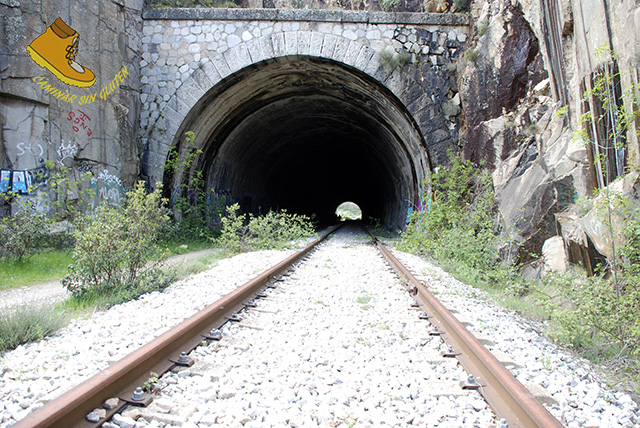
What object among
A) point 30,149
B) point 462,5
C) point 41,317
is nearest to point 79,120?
point 30,149

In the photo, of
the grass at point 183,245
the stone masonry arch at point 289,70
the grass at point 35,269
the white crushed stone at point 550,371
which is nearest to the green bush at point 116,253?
the grass at point 35,269

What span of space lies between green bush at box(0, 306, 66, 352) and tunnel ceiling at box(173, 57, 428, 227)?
7.88 metres

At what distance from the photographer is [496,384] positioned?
2246mm

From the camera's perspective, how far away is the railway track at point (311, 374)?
6.50ft

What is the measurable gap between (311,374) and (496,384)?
3.44ft

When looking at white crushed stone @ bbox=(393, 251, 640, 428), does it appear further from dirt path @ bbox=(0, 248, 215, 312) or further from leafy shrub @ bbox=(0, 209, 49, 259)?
leafy shrub @ bbox=(0, 209, 49, 259)

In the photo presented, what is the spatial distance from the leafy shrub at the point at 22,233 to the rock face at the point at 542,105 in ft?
23.1

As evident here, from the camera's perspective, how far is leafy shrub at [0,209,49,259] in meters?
6.05

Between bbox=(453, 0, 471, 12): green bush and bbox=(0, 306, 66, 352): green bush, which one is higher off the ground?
bbox=(453, 0, 471, 12): green bush

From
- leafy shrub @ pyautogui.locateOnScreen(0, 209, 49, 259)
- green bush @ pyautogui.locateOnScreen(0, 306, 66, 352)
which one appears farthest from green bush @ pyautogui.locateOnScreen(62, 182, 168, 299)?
leafy shrub @ pyautogui.locateOnScreen(0, 209, 49, 259)

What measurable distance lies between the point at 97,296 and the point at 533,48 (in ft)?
27.8

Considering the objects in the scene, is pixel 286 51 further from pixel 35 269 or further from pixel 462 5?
pixel 35 269

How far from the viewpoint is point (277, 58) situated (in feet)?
33.4

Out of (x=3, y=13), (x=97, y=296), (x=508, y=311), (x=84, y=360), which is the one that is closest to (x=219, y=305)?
(x=84, y=360)
